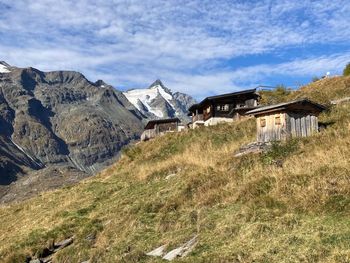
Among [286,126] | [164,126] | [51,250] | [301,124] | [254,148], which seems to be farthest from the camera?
[164,126]

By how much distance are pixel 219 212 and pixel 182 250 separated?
2.82 meters

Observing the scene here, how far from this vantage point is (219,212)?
1706cm

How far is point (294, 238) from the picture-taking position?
1285cm

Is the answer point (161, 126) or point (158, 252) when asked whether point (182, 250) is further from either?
point (161, 126)

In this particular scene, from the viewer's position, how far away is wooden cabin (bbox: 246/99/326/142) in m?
29.1

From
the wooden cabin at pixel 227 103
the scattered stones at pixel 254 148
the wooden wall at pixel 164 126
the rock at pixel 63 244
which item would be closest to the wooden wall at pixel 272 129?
the scattered stones at pixel 254 148

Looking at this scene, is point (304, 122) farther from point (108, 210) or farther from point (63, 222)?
point (63, 222)

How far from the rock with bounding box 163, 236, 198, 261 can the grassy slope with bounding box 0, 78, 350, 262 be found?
1.07 ft

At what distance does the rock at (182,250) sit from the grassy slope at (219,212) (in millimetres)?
327

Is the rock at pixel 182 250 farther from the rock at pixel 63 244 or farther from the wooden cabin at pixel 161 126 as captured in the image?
the wooden cabin at pixel 161 126

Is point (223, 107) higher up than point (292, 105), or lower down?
higher up

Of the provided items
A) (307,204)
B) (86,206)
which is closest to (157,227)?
(307,204)

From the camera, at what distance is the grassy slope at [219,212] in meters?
13.1

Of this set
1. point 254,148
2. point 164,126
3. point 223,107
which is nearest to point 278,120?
point 254,148
